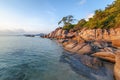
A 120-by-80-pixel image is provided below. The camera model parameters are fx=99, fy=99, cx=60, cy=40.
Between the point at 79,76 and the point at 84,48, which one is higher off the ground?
the point at 84,48

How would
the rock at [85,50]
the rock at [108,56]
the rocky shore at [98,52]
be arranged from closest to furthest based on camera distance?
the rocky shore at [98,52] < the rock at [108,56] < the rock at [85,50]

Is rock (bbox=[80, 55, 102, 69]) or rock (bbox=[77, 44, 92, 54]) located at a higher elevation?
rock (bbox=[77, 44, 92, 54])

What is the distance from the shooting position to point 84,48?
734 inches

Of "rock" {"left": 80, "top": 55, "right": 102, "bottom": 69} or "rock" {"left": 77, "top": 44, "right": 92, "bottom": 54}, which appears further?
"rock" {"left": 77, "top": 44, "right": 92, "bottom": 54}

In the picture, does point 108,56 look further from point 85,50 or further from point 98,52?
point 85,50

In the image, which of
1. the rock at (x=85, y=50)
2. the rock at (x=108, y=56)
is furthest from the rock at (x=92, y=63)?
the rock at (x=85, y=50)

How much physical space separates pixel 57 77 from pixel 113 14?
141 feet

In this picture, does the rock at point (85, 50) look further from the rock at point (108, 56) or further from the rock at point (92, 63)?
the rock at point (92, 63)

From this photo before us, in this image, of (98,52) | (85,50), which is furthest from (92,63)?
(85,50)

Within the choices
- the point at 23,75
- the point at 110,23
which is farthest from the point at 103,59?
the point at 110,23

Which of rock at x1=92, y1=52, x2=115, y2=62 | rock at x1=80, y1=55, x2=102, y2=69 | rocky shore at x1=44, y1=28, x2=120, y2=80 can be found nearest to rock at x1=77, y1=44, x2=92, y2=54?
rocky shore at x1=44, y1=28, x2=120, y2=80

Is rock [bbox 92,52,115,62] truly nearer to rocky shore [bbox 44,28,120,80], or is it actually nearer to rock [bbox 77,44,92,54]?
rocky shore [bbox 44,28,120,80]

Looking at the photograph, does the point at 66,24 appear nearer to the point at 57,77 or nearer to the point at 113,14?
the point at 113,14

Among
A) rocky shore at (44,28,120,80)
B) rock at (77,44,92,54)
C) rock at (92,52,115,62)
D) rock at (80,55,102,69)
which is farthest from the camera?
rock at (77,44,92,54)
